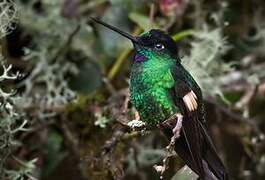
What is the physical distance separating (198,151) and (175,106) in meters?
0.11

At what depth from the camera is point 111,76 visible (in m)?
2.20

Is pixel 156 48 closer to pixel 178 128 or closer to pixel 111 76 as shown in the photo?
pixel 178 128

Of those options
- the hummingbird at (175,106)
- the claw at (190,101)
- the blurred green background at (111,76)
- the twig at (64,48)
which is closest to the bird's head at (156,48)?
the hummingbird at (175,106)

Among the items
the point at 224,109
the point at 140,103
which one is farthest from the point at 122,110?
the point at 224,109

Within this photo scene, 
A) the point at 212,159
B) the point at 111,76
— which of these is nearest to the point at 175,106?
the point at 212,159

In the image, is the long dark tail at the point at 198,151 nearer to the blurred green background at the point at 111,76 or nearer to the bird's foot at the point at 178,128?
the bird's foot at the point at 178,128

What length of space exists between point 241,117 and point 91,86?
482 millimetres

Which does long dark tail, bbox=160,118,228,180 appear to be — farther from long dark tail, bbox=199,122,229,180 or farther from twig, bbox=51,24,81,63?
twig, bbox=51,24,81,63

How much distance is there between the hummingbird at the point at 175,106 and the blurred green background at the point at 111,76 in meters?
0.36

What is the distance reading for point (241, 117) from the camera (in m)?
2.20

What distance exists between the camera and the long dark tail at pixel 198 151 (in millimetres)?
1437

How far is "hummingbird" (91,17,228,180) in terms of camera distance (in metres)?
1.45

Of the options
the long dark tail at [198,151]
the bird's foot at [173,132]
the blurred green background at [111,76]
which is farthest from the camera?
the blurred green background at [111,76]

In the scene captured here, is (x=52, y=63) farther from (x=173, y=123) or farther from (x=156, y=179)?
(x=173, y=123)
